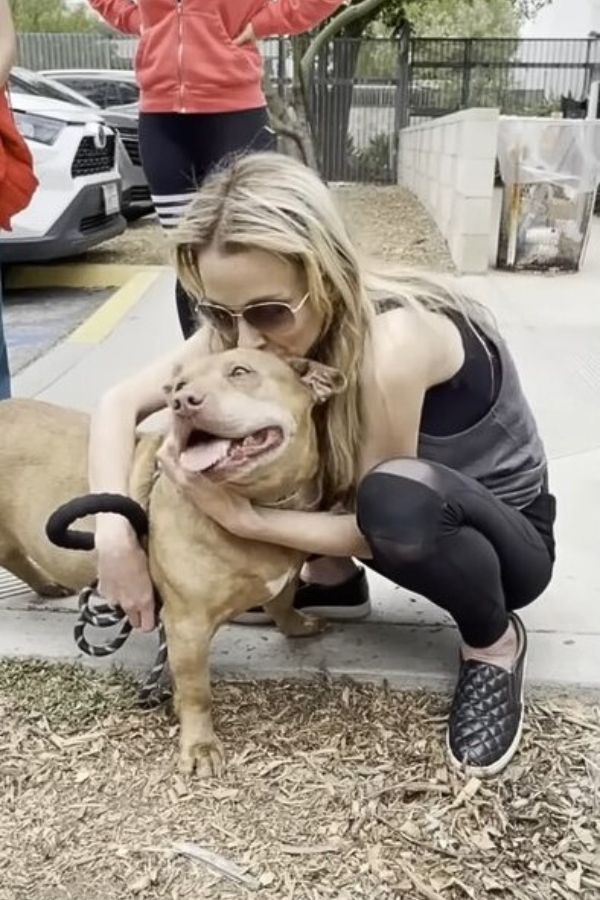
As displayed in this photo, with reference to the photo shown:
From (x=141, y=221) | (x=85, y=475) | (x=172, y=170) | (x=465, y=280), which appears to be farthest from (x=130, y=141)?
(x=85, y=475)

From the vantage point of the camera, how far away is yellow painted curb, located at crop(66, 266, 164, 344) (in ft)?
19.2

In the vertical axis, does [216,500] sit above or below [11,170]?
below

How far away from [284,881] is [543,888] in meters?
0.48

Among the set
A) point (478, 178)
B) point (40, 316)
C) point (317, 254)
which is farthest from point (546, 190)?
point (317, 254)

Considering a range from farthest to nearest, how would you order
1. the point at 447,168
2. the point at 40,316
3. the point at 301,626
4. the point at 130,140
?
the point at 130,140, the point at 447,168, the point at 40,316, the point at 301,626

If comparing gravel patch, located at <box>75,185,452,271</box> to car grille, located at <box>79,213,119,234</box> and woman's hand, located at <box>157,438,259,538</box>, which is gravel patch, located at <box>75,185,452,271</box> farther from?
woman's hand, located at <box>157,438,259,538</box>

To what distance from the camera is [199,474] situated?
1.97 meters

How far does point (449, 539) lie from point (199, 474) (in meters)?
0.56

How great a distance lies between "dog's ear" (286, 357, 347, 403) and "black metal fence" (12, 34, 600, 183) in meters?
16.5

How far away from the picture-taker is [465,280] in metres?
7.79

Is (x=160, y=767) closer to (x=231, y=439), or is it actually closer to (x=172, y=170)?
(x=231, y=439)

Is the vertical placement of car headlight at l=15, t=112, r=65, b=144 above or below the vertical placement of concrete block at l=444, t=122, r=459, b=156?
above

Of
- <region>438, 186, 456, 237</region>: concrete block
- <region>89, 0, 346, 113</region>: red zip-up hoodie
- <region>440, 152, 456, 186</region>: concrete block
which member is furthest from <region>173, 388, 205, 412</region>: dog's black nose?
<region>440, 152, 456, 186</region>: concrete block

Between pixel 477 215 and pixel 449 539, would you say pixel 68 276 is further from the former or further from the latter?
pixel 449 539
